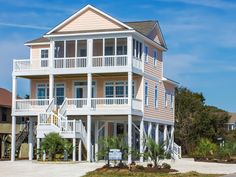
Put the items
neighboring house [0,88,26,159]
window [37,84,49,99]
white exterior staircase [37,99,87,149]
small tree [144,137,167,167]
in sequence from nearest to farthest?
small tree [144,137,167,167] → white exterior staircase [37,99,87,149] → window [37,84,49,99] → neighboring house [0,88,26,159]

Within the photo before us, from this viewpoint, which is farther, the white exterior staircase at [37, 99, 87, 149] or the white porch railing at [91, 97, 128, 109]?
the white porch railing at [91, 97, 128, 109]

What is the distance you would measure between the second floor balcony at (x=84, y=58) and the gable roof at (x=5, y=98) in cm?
952

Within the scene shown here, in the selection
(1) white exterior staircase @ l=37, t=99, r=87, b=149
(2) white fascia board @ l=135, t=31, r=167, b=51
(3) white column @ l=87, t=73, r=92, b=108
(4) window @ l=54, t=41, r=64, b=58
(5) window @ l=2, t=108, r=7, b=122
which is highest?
(2) white fascia board @ l=135, t=31, r=167, b=51

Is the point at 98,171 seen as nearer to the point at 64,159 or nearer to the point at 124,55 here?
the point at 64,159

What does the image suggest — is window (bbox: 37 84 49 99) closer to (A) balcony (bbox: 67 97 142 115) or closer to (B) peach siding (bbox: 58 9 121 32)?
(A) balcony (bbox: 67 97 142 115)

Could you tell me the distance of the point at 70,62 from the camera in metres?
44.7

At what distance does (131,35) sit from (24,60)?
9359 millimetres

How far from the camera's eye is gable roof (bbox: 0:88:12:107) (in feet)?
188

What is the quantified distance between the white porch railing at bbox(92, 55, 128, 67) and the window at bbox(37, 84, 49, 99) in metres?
6.43

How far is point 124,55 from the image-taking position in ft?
141

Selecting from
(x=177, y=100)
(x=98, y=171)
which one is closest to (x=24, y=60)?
(x=98, y=171)

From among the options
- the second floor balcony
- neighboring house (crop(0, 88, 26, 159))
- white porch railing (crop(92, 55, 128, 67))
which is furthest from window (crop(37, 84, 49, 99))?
neighboring house (crop(0, 88, 26, 159))

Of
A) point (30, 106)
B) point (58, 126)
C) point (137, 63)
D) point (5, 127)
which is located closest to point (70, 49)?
point (30, 106)

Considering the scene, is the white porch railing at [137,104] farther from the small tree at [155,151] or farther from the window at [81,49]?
the small tree at [155,151]
